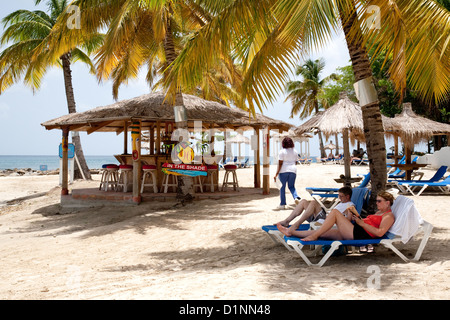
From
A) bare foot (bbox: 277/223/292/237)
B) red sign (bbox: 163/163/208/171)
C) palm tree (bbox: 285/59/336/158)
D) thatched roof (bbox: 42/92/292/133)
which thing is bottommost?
bare foot (bbox: 277/223/292/237)

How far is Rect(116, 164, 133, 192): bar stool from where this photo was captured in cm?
1148

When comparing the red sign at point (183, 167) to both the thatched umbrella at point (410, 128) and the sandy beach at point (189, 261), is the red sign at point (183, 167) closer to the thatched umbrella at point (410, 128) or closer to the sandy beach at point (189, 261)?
the sandy beach at point (189, 261)

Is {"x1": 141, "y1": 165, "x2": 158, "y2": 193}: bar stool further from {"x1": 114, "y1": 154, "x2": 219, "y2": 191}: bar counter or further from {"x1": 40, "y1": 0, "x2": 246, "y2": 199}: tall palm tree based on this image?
{"x1": 40, "y1": 0, "x2": 246, "y2": 199}: tall palm tree

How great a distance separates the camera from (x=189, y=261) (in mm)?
5375

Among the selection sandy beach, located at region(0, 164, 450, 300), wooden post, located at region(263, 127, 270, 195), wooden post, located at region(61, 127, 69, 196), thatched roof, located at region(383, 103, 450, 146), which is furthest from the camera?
thatched roof, located at region(383, 103, 450, 146)

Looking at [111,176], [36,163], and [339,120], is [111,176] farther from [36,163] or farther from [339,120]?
[36,163]

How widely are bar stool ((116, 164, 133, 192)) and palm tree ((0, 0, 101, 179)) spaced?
17.5 ft

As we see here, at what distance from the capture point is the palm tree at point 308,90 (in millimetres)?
38041

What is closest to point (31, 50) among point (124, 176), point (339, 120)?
point (124, 176)

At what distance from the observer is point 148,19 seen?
11.2m

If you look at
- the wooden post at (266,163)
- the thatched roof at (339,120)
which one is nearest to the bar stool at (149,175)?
the wooden post at (266,163)

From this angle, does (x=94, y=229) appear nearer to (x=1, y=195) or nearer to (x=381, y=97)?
(x=1, y=195)

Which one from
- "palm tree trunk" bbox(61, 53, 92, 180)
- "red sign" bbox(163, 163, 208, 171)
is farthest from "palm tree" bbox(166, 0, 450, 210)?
"palm tree trunk" bbox(61, 53, 92, 180)

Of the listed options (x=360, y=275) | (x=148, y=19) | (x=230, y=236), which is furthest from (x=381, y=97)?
(x=360, y=275)
